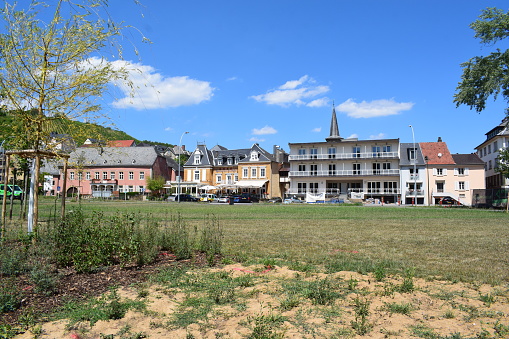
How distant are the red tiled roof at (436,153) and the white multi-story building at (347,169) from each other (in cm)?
476

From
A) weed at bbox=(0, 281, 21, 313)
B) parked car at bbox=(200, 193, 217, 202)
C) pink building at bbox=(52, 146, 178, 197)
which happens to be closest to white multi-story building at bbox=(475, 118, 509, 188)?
parked car at bbox=(200, 193, 217, 202)

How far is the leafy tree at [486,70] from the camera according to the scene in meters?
21.1

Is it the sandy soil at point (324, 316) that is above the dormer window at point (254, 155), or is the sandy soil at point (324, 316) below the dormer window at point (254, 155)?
below

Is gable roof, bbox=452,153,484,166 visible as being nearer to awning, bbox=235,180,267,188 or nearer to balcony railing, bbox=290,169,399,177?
balcony railing, bbox=290,169,399,177

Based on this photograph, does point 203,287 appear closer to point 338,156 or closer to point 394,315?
point 394,315

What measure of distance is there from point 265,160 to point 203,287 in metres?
66.0

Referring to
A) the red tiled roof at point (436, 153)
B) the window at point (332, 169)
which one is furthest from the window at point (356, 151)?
the red tiled roof at point (436, 153)

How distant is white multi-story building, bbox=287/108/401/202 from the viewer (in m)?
64.5

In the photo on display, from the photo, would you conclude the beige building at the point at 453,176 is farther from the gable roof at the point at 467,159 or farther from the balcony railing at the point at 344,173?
the balcony railing at the point at 344,173

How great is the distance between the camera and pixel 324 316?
4582 millimetres

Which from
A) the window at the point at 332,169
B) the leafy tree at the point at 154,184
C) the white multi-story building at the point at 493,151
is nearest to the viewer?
the white multi-story building at the point at 493,151

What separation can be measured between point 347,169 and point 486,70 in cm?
4708

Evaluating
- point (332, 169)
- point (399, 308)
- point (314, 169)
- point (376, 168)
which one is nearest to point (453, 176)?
point (376, 168)

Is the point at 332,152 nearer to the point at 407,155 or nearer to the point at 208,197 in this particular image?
the point at 407,155
